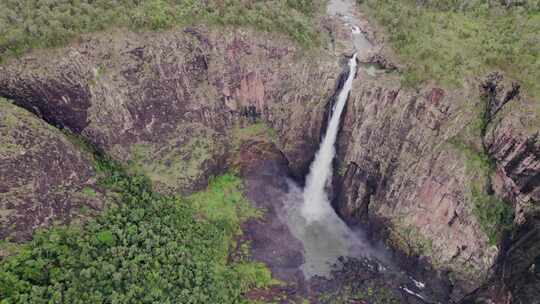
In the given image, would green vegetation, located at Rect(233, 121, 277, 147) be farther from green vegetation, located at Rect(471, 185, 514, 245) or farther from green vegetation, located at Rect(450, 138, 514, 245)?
green vegetation, located at Rect(471, 185, 514, 245)

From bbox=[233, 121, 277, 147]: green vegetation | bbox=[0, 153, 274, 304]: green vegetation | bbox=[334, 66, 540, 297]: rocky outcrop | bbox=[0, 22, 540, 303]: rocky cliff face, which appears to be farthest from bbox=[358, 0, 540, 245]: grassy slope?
bbox=[0, 153, 274, 304]: green vegetation

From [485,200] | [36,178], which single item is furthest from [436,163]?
[36,178]

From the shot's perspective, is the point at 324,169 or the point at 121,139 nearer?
the point at 121,139

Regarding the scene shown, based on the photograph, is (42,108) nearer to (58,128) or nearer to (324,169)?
(58,128)

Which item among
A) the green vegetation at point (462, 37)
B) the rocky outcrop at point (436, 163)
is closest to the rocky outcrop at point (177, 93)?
the rocky outcrop at point (436, 163)

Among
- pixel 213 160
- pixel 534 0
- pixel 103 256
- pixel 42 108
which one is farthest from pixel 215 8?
pixel 534 0

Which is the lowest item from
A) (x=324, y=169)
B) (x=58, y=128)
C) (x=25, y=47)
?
(x=324, y=169)
